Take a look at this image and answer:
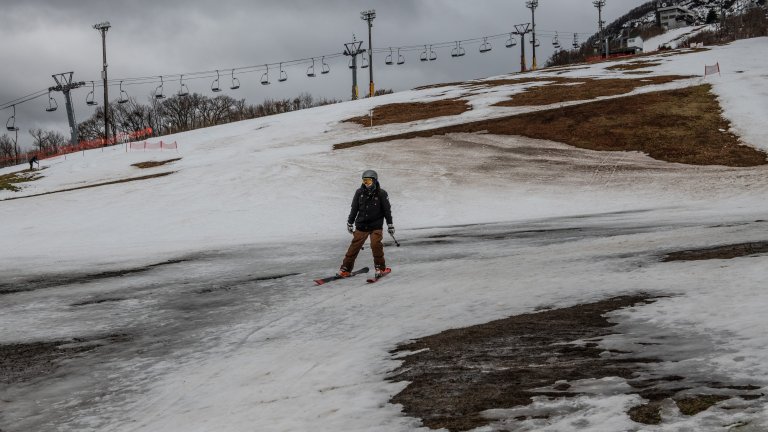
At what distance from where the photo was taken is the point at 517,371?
5.52 metres

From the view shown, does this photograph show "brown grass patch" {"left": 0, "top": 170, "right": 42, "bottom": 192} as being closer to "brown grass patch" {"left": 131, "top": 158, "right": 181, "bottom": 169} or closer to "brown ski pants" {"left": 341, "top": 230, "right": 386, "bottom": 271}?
"brown grass patch" {"left": 131, "top": 158, "right": 181, "bottom": 169}

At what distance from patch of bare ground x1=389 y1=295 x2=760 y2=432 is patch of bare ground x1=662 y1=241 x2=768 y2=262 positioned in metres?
3.88

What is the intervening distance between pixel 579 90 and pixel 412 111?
42.3ft

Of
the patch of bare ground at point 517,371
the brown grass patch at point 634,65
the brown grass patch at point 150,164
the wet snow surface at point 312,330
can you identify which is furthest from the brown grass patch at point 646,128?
the patch of bare ground at point 517,371

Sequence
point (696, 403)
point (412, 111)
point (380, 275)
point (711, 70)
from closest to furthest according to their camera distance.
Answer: point (696, 403) → point (380, 275) → point (412, 111) → point (711, 70)

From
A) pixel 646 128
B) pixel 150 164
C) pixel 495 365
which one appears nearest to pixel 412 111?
pixel 646 128

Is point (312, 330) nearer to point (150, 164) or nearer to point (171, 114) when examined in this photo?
point (150, 164)

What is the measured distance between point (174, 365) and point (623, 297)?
225 inches

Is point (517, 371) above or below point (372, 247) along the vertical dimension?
below

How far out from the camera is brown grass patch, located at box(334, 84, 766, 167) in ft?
99.1

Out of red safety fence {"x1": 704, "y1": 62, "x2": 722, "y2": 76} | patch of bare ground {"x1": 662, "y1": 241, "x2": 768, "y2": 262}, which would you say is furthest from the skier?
red safety fence {"x1": 704, "y1": 62, "x2": 722, "y2": 76}

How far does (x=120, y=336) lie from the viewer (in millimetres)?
8648

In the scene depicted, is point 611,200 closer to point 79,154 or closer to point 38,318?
point 38,318

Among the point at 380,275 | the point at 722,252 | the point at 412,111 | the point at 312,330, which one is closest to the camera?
the point at 312,330
